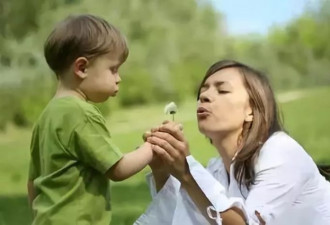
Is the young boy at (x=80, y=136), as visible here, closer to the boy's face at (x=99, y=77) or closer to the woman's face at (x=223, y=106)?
the boy's face at (x=99, y=77)

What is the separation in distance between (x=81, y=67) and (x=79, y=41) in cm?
5

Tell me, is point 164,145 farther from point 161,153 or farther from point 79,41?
point 79,41

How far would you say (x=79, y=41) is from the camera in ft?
4.39

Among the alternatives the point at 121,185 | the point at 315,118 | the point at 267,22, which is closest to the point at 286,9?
the point at 267,22

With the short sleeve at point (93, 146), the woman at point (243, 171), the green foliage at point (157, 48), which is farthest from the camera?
the green foliage at point (157, 48)

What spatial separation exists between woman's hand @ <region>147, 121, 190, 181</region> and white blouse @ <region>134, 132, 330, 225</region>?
0.10 ft

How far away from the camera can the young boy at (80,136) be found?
51.1 inches

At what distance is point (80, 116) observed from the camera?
4.27ft

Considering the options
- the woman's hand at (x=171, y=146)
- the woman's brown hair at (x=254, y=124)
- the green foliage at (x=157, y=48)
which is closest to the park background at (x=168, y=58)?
the green foliage at (x=157, y=48)

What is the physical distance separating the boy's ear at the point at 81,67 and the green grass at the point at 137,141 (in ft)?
5.93

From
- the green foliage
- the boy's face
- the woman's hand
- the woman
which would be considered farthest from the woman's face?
the green foliage

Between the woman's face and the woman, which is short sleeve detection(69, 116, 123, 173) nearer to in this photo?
the woman

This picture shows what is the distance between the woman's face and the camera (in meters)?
1.54

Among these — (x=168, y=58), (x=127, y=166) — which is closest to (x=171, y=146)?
(x=127, y=166)
